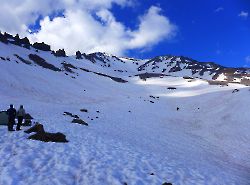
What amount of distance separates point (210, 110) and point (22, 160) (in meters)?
46.2

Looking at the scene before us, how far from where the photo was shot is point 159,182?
13961mm

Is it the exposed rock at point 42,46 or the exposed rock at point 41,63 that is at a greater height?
the exposed rock at point 42,46

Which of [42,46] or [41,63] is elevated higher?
[42,46]

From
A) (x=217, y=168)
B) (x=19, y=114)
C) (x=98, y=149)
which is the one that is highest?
(x=19, y=114)

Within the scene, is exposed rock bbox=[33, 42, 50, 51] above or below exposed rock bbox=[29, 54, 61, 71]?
above

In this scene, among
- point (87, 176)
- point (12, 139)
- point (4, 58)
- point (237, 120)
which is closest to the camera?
point (87, 176)

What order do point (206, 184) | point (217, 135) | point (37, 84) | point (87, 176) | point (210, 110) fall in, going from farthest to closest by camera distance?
point (37, 84)
point (210, 110)
point (217, 135)
point (206, 184)
point (87, 176)

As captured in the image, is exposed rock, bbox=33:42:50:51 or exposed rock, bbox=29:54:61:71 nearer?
exposed rock, bbox=29:54:61:71

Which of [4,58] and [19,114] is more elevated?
[4,58]

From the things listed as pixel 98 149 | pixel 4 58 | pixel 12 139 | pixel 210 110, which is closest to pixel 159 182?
pixel 98 149

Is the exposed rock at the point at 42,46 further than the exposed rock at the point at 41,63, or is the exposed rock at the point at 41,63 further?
the exposed rock at the point at 42,46

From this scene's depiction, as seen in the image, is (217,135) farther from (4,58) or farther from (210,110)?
(4,58)

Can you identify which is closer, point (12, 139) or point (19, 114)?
point (12, 139)

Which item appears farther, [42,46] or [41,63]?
[42,46]
